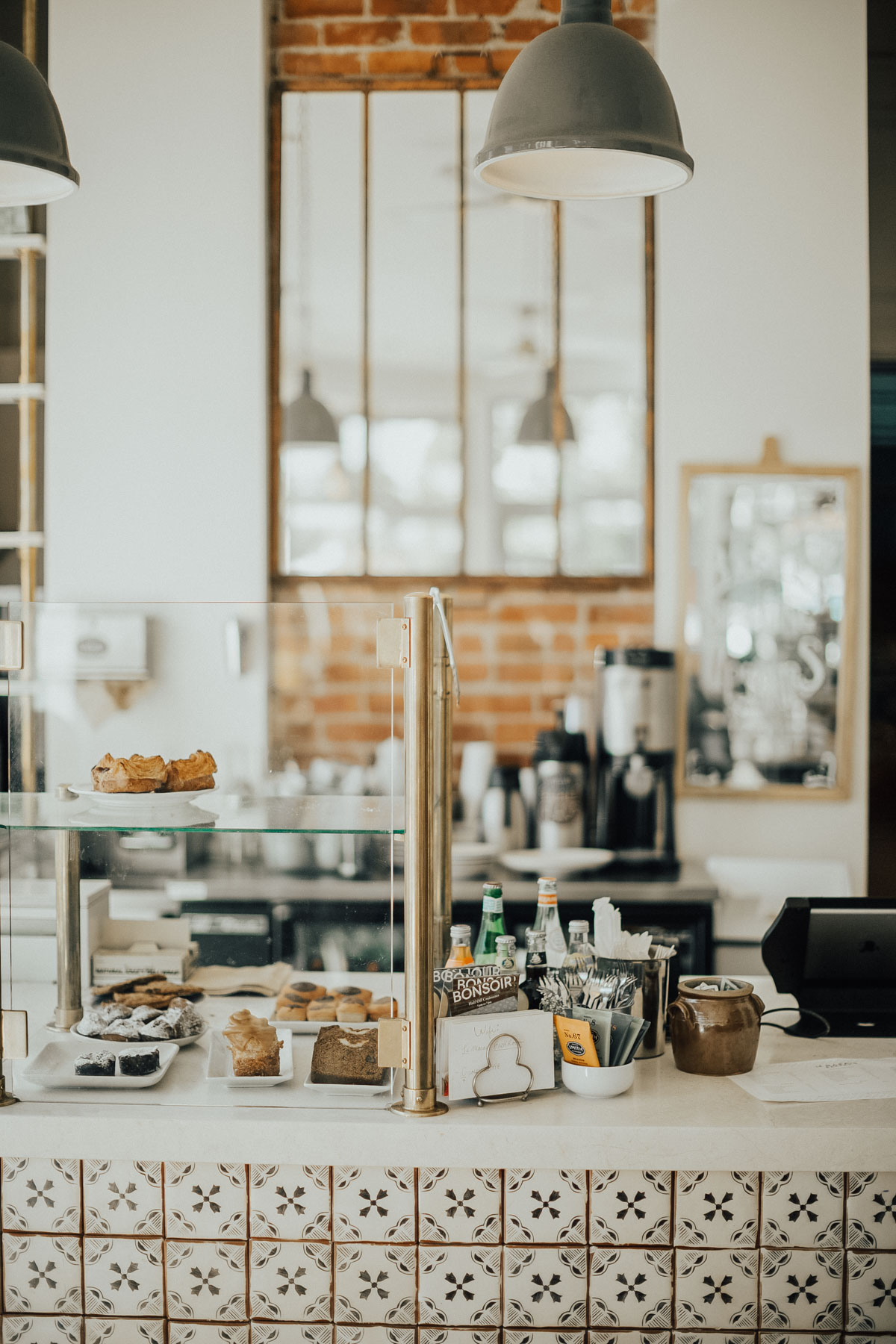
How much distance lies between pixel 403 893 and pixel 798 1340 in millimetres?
747

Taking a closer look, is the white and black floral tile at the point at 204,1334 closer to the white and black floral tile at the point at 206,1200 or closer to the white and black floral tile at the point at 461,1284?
the white and black floral tile at the point at 206,1200

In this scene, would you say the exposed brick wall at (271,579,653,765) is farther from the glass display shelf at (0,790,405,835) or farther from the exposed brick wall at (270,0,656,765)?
the glass display shelf at (0,790,405,835)

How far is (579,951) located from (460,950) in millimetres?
165

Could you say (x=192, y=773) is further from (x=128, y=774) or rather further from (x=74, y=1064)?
(x=74, y=1064)

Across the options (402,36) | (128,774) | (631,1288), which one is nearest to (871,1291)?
(631,1288)

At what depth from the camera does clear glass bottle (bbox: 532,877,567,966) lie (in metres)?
1.65

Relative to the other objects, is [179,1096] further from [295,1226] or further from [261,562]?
[261,562]

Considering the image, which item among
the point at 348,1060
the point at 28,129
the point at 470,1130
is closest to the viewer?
the point at 470,1130

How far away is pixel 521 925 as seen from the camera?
3.04 m

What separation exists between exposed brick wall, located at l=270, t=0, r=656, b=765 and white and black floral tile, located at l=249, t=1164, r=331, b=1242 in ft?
7.28

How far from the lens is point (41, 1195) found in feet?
4.92

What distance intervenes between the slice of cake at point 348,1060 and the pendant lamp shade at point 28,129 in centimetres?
128

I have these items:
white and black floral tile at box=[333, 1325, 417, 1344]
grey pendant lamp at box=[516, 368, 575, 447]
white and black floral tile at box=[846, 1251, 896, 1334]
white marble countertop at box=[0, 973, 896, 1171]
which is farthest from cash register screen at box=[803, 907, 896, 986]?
grey pendant lamp at box=[516, 368, 575, 447]

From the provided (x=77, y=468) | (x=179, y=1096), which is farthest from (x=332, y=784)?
(x=77, y=468)
